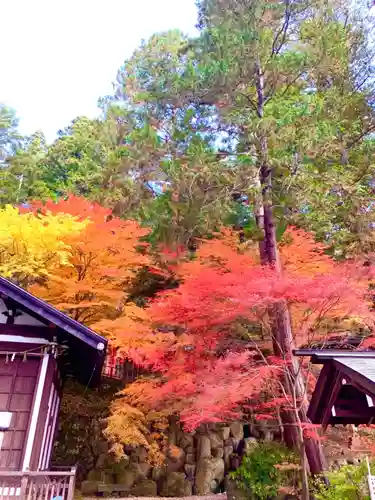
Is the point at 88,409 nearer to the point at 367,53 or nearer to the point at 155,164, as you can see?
the point at 155,164

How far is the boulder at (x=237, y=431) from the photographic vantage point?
45.4ft

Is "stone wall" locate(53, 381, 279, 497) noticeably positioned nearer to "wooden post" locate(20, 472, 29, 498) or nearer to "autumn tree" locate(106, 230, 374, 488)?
"autumn tree" locate(106, 230, 374, 488)

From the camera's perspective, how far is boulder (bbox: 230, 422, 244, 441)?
13848mm

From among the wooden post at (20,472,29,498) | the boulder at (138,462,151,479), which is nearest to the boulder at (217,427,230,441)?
the boulder at (138,462,151,479)

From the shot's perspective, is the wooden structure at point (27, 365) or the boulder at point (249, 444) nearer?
the wooden structure at point (27, 365)

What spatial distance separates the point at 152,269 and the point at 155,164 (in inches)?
146

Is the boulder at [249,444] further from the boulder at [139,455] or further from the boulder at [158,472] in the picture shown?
the boulder at [139,455]

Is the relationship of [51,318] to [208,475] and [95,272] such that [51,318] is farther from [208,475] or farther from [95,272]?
[208,475]

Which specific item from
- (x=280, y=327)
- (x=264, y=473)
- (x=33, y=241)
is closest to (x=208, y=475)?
(x=264, y=473)

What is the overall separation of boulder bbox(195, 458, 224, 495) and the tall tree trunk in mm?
2431

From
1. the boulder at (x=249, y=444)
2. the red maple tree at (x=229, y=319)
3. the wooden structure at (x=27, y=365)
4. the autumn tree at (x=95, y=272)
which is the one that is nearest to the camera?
the wooden structure at (x=27, y=365)

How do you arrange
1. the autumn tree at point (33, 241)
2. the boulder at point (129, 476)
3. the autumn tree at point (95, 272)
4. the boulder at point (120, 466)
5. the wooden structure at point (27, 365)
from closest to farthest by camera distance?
1. the wooden structure at point (27, 365)
2. the autumn tree at point (33, 241)
3. the autumn tree at point (95, 272)
4. the boulder at point (129, 476)
5. the boulder at point (120, 466)

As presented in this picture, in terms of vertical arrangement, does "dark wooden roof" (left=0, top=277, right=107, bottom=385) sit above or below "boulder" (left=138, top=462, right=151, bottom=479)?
above

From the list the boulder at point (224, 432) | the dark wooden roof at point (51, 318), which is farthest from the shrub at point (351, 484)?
the boulder at point (224, 432)
